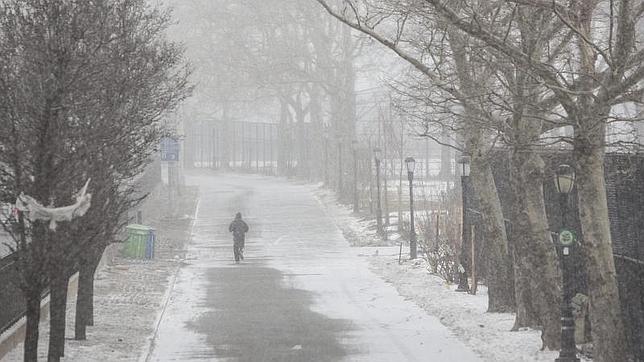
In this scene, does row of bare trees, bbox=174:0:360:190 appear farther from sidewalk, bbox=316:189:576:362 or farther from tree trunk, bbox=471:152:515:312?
tree trunk, bbox=471:152:515:312

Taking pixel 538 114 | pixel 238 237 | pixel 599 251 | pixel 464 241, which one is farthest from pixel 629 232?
pixel 238 237

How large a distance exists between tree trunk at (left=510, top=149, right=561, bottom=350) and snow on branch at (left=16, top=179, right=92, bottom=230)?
7.38 metres

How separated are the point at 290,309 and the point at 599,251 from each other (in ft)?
28.9

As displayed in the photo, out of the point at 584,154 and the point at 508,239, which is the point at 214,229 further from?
the point at 584,154

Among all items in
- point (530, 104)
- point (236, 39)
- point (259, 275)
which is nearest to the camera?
point (530, 104)

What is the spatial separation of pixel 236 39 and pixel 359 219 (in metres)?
19.0

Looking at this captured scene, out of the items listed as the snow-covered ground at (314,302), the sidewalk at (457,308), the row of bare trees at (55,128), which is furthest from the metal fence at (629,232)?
the row of bare trees at (55,128)

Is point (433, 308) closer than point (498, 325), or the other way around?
point (498, 325)

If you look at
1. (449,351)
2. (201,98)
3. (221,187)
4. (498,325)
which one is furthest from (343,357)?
(201,98)

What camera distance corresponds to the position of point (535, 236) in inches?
627

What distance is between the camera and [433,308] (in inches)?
787

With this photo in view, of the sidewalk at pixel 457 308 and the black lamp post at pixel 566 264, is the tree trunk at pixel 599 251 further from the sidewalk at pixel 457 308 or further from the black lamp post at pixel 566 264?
the sidewalk at pixel 457 308

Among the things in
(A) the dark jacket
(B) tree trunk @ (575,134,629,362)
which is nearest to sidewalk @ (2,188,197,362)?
(A) the dark jacket

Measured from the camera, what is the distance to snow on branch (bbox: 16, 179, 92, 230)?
10008 mm
